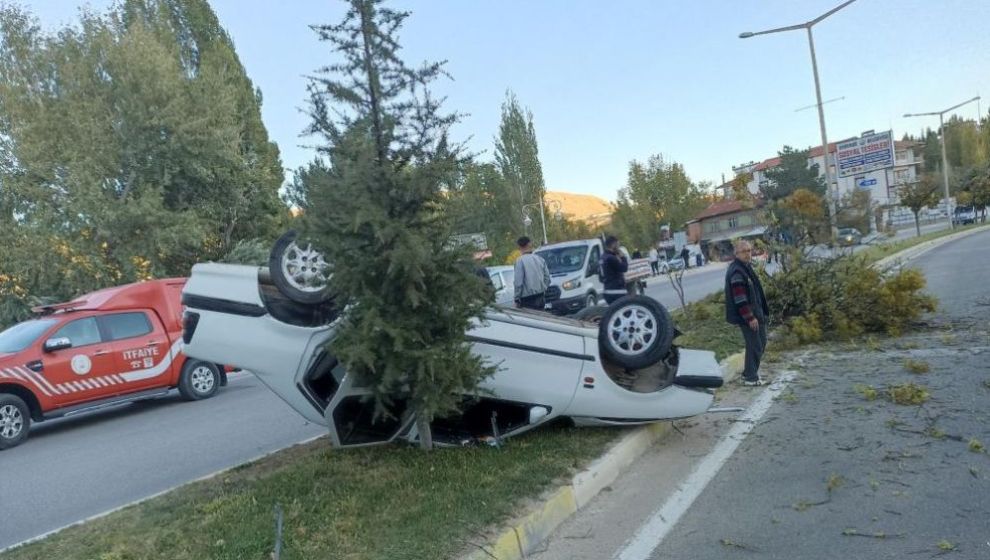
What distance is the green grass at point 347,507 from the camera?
428cm

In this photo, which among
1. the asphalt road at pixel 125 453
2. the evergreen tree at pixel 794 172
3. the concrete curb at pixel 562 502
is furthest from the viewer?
the evergreen tree at pixel 794 172

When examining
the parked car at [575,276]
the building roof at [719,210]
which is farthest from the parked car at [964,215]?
the parked car at [575,276]

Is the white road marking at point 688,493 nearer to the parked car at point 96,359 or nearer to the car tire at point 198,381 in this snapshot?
the parked car at point 96,359

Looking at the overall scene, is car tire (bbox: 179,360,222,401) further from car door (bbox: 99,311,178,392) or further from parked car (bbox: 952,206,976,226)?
parked car (bbox: 952,206,976,226)

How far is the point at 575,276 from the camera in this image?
58.9ft

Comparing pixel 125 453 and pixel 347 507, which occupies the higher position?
pixel 347 507

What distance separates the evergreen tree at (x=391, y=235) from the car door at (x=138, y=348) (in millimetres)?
7130

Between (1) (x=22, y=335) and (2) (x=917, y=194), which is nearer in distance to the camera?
(1) (x=22, y=335)

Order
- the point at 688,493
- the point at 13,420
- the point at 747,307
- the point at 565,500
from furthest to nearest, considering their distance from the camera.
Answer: the point at 13,420, the point at 747,307, the point at 688,493, the point at 565,500

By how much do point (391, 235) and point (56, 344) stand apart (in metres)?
7.46

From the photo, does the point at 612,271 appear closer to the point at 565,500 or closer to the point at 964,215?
the point at 565,500

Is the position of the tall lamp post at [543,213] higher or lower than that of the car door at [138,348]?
higher

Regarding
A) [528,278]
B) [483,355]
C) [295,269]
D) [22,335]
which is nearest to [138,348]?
[22,335]

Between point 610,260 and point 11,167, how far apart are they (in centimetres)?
2015
